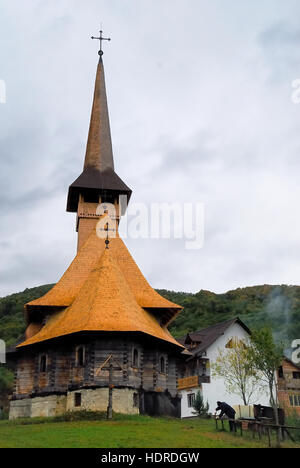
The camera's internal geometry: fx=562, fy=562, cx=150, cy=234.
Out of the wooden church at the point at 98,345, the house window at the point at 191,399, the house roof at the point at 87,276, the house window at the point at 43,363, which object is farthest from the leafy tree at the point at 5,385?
the house window at the point at 43,363

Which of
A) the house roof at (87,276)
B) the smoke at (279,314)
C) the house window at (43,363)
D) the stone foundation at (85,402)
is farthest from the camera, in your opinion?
the smoke at (279,314)

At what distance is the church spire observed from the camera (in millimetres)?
45906

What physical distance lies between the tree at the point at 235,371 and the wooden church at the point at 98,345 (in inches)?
250

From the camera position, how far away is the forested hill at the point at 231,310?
68.2 m

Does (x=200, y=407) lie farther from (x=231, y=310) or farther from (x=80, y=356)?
(x=231, y=310)

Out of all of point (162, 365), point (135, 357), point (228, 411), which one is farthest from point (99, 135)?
point (228, 411)

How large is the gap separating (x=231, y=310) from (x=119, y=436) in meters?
63.8

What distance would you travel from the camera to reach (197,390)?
45.6 m

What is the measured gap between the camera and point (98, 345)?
98.5 ft

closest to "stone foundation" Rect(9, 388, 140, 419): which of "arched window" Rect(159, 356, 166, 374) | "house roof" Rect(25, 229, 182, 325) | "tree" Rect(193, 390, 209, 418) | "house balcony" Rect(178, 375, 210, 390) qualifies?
"arched window" Rect(159, 356, 166, 374)

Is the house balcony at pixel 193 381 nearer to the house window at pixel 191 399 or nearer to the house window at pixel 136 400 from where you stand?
the house window at pixel 191 399
